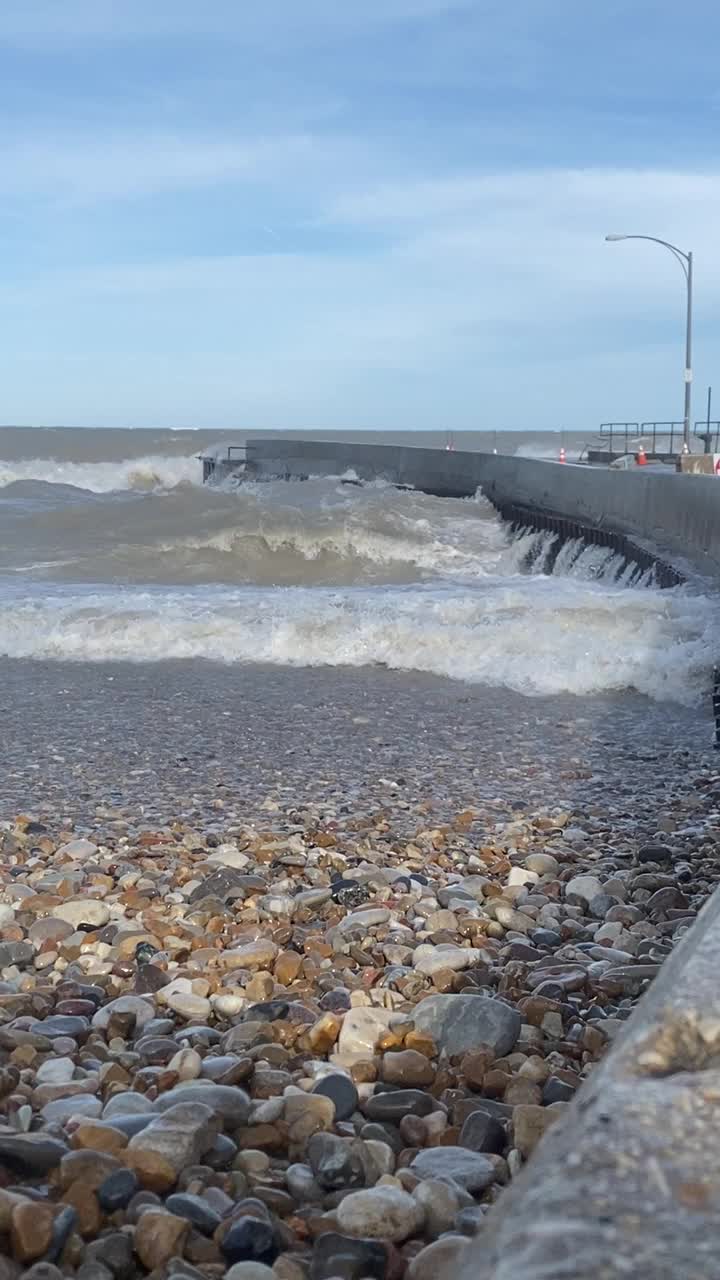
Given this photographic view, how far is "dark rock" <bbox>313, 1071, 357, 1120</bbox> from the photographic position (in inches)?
103

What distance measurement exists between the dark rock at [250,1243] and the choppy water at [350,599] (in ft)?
22.8

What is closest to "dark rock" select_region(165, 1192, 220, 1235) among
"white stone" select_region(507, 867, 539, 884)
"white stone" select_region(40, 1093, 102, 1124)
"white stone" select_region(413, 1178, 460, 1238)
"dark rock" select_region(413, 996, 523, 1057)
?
"white stone" select_region(413, 1178, 460, 1238)

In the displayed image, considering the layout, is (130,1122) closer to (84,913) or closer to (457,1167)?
(457,1167)

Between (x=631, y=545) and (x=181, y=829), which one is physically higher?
(x=631, y=545)

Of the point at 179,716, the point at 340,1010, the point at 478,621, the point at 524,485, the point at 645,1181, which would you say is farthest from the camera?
the point at 524,485

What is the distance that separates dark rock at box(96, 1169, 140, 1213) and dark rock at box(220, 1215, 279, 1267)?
21 cm

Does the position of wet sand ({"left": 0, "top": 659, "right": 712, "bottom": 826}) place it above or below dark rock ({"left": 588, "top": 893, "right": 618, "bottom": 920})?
below

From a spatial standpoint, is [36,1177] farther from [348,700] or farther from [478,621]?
[478,621]

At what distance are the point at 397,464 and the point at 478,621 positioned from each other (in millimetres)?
25808

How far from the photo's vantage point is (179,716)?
316 inches

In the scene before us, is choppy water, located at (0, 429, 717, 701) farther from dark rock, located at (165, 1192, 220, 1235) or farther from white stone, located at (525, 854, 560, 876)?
dark rock, located at (165, 1192, 220, 1235)

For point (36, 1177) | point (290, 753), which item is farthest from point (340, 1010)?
point (290, 753)

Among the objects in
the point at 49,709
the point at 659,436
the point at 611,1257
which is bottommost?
the point at 49,709

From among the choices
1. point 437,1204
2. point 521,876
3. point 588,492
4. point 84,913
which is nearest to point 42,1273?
point 437,1204
